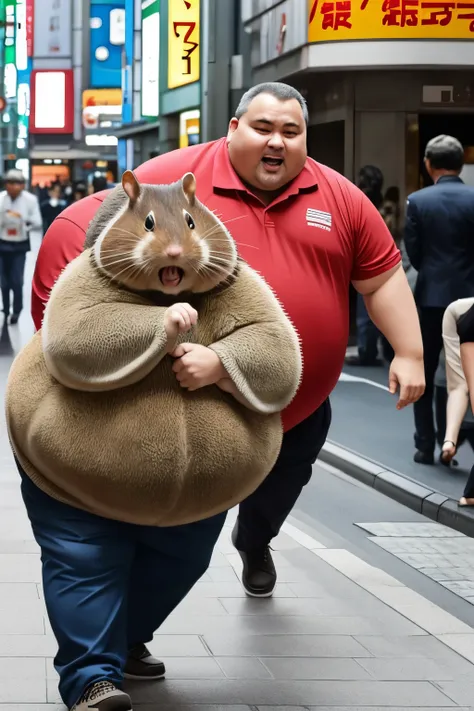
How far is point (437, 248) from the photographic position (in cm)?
990

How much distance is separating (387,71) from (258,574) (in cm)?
1026

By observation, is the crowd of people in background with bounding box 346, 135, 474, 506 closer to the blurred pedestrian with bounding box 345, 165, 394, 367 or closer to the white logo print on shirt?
the white logo print on shirt

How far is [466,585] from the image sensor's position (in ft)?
22.1

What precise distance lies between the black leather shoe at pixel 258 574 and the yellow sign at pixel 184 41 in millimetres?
18235

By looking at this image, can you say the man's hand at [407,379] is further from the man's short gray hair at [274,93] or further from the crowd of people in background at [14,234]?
the crowd of people in background at [14,234]

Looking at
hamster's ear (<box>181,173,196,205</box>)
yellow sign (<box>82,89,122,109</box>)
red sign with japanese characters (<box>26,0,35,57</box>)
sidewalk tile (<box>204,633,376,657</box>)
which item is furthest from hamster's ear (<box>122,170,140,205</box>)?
red sign with japanese characters (<box>26,0,35,57</box>)

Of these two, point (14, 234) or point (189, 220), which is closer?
point (189, 220)

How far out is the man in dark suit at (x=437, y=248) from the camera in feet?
31.4

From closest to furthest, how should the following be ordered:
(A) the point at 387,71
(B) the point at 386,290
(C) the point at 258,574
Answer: (B) the point at 386,290 < (C) the point at 258,574 < (A) the point at 387,71

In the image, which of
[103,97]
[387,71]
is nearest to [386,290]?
[387,71]

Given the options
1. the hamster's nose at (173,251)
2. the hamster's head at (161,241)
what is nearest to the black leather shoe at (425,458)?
the hamster's head at (161,241)

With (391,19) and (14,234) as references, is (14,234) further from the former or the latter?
(391,19)

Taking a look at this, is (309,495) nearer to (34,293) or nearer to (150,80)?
(34,293)

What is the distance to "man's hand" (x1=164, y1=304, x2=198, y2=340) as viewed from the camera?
3854 mm
